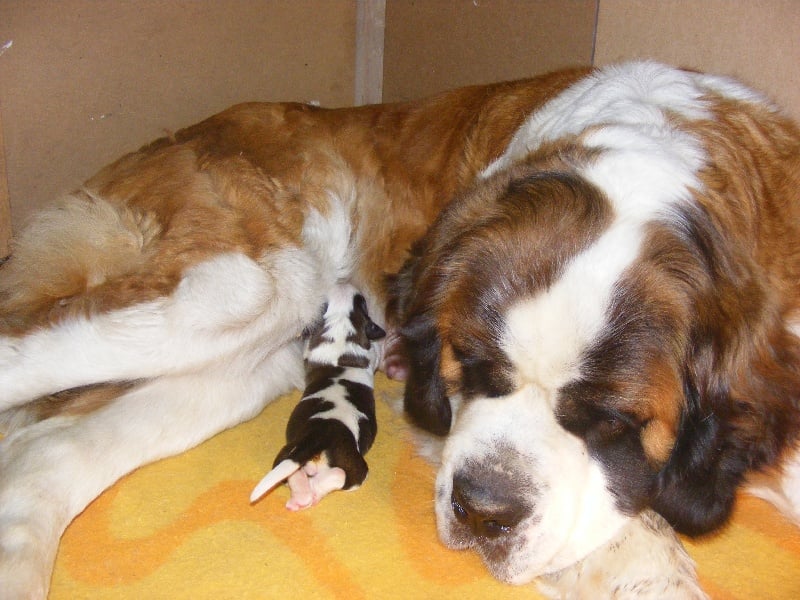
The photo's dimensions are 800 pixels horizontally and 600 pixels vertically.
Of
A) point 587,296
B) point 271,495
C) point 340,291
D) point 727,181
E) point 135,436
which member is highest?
point 727,181

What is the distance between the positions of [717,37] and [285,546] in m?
2.14

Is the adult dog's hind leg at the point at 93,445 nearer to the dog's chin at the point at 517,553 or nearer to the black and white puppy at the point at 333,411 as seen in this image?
the black and white puppy at the point at 333,411

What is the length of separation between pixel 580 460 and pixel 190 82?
2.39 metres

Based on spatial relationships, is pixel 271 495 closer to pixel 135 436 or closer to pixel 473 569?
pixel 135 436

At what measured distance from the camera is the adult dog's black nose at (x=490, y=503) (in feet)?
5.82

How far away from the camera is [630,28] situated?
3080 millimetres

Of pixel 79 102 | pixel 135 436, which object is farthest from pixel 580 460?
pixel 79 102

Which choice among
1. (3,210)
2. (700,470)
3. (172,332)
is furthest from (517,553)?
(3,210)

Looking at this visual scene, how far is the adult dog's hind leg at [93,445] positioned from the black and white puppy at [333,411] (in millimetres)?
195

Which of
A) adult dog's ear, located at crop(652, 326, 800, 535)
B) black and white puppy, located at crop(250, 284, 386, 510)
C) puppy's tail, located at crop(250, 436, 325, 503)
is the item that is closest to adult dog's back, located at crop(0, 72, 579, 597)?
black and white puppy, located at crop(250, 284, 386, 510)

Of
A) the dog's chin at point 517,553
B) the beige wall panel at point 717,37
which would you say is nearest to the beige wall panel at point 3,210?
the dog's chin at point 517,553

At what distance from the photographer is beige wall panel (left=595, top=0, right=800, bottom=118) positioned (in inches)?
105

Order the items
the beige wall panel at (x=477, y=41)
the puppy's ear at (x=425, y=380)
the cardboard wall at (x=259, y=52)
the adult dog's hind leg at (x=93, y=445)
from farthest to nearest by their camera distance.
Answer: the beige wall panel at (x=477, y=41) → the cardboard wall at (x=259, y=52) → the puppy's ear at (x=425, y=380) → the adult dog's hind leg at (x=93, y=445)

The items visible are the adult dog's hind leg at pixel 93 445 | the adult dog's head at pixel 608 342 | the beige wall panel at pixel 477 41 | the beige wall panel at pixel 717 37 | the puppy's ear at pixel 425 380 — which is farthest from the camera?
the beige wall panel at pixel 477 41
